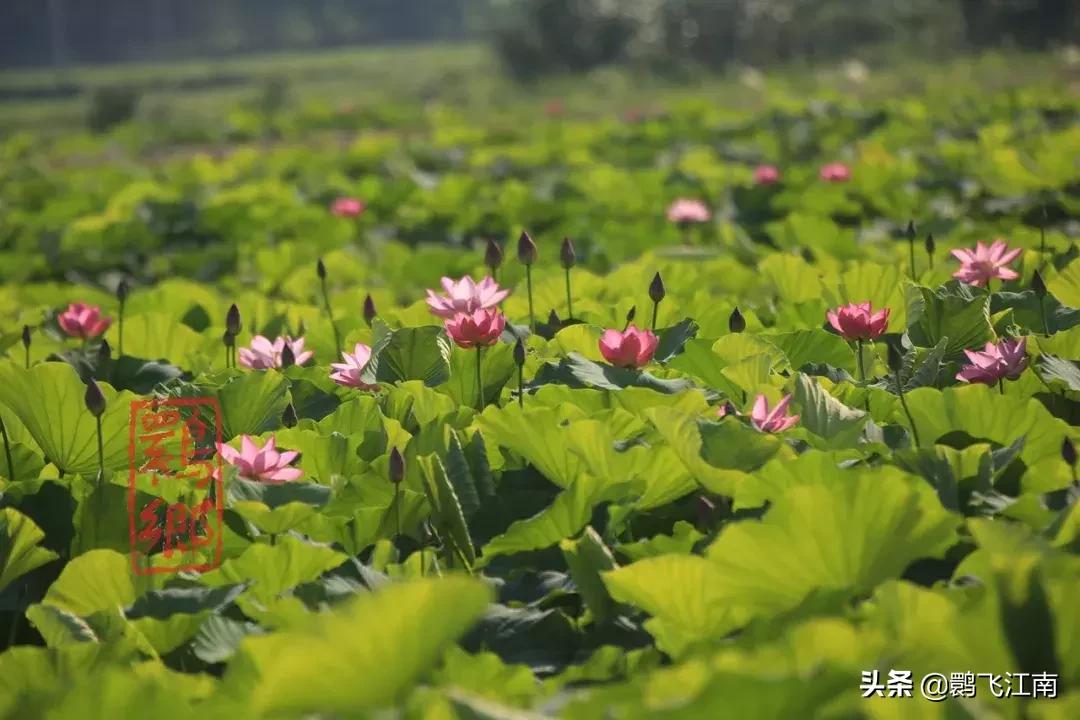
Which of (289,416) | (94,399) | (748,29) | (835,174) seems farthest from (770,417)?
(748,29)

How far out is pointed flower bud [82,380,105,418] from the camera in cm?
175

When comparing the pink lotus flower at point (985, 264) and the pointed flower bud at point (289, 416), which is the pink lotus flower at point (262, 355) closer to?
the pointed flower bud at point (289, 416)

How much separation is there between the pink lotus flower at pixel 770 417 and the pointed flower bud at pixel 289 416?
0.74m

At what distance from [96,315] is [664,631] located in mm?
1931

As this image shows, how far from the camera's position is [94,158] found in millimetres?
12461

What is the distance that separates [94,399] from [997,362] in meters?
1.30

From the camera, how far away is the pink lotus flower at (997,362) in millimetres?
1933

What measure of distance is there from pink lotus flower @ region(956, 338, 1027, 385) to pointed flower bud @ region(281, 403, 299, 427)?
1.03 metres

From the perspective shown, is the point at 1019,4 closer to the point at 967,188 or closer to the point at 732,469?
the point at 967,188

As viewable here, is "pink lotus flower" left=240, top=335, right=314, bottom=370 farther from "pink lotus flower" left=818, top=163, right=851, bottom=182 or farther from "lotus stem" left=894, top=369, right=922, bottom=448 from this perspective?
"pink lotus flower" left=818, top=163, right=851, bottom=182

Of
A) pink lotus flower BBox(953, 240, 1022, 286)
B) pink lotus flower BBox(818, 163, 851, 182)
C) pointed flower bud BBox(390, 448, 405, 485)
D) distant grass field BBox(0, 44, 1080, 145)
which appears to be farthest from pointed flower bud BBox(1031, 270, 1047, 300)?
distant grass field BBox(0, 44, 1080, 145)

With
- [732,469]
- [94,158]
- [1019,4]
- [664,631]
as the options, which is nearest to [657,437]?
[732,469]

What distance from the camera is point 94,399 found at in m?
1.75

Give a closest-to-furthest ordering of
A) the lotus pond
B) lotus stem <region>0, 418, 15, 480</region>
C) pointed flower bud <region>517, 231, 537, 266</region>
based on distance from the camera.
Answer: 1. the lotus pond
2. lotus stem <region>0, 418, 15, 480</region>
3. pointed flower bud <region>517, 231, 537, 266</region>
